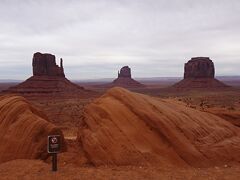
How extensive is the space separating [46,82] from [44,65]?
4.78 meters

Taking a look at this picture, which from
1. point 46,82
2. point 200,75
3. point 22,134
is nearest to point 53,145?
point 22,134

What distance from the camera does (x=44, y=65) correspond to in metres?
80.2

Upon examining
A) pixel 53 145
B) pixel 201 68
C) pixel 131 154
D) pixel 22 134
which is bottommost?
pixel 131 154

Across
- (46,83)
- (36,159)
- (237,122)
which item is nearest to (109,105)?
(36,159)

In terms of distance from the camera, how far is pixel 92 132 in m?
12.2

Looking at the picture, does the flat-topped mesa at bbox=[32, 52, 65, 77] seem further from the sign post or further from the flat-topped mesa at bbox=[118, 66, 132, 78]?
the flat-topped mesa at bbox=[118, 66, 132, 78]

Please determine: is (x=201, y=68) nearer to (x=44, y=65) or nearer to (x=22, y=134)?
(x=44, y=65)

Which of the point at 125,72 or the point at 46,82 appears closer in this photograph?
the point at 46,82

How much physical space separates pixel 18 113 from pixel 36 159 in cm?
208

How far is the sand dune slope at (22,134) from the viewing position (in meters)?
11.9

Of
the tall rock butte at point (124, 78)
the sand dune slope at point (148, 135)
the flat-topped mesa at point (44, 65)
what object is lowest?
the tall rock butte at point (124, 78)

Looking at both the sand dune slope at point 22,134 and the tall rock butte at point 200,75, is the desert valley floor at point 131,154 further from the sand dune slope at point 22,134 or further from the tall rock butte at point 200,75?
the tall rock butte at point 200,75

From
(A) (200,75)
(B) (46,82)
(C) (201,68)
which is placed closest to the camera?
(B) (46,82)

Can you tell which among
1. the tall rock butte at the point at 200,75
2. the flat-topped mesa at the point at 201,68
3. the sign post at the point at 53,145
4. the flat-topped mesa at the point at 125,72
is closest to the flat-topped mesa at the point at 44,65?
the tall rock butte at the point at 200,75
